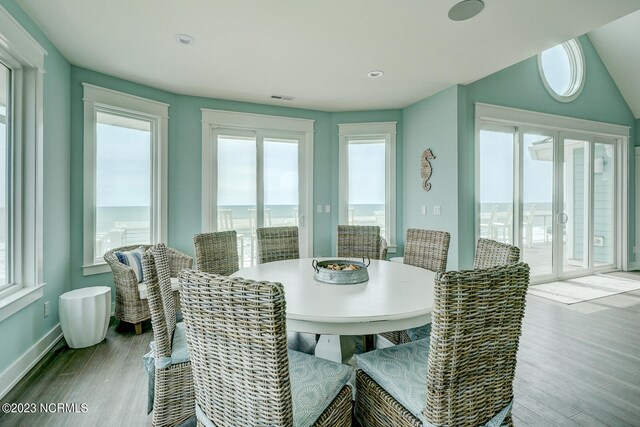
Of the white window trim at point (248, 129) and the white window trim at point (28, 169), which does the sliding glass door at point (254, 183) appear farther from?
the white window trim at point (28, 169)

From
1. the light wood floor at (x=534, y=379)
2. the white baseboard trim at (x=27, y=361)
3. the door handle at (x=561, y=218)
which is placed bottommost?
the light wood floor at (x=534, y=379)

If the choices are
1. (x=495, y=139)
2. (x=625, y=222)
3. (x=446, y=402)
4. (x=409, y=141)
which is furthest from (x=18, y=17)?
(x=625, y=222)

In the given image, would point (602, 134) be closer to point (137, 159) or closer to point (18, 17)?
point (137, 159)

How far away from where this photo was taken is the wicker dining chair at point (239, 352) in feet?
2.90

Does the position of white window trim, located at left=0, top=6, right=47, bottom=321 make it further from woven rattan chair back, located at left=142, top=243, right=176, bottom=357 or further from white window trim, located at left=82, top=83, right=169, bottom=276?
woven rattan chair back, located at left=142, top=243, right=176, bottom=357

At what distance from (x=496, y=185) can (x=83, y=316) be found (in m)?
4.82

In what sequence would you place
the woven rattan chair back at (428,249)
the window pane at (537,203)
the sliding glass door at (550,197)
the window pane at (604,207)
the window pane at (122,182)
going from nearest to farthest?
the woven rattan chair back at (428,249)
the window pane at (122,182)
the sliding glass door at (550,197)
the window pane at (537,203)
the window pane at (604,207)

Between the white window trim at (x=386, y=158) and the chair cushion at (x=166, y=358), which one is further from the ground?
the white window trim at (x=386, y=158)

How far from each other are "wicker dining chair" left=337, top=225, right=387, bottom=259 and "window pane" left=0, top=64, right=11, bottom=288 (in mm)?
2674

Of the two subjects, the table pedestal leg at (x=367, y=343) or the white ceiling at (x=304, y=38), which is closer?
the table pedestal leg at (x=367, y=343)

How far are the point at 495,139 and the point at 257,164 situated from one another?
3.31m

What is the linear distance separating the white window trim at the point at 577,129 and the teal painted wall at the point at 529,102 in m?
0.09

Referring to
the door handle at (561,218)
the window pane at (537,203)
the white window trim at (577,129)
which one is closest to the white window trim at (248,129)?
the white window trim at (577,129)

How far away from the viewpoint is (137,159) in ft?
12.0
